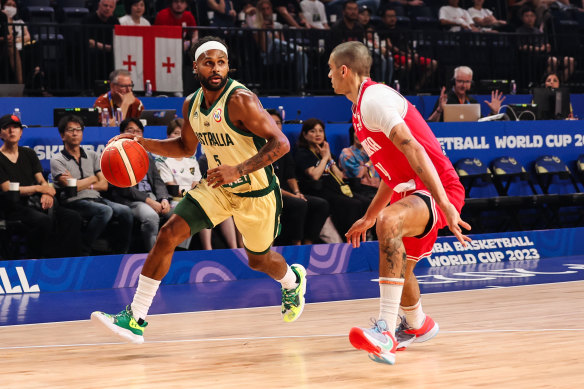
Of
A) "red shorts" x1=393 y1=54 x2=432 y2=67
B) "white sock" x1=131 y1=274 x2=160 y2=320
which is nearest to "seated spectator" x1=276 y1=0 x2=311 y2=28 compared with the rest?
"red shorts" x1=393 y1=54 x2=432 y2=67

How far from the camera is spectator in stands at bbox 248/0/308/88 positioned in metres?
12.8

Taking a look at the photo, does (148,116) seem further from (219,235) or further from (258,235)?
(258,235)

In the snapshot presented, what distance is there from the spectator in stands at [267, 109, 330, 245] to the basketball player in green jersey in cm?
324

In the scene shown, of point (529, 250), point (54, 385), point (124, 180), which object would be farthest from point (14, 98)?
point (54, 385)

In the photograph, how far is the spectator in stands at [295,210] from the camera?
30.2 ft

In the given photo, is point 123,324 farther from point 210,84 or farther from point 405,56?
point 405,56

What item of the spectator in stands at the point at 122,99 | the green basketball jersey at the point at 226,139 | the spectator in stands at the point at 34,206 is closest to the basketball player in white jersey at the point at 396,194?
the green basketball jersey at the point at 226,139

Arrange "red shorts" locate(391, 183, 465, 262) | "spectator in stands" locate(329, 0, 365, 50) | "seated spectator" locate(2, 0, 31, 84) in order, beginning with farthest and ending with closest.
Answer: "spectator in stands" locate(329, 0, 365, 50) < "seated spectator" locate(2, 0, 31, 84) < "red shorts" locate(391, 183, 465, 262)

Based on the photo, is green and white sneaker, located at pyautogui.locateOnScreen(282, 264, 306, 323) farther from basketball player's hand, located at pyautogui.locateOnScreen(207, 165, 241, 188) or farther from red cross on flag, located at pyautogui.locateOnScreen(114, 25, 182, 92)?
red cross on flag, located at pyautogui.locateOnScreen(114, 25, 182, 92)

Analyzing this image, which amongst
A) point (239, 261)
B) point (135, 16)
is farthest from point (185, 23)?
point (239, 261)

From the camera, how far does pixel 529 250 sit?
1035 centimetres

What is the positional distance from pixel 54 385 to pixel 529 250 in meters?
7.12

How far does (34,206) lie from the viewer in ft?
27.6

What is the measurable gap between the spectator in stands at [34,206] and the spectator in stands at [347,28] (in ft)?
18.9
